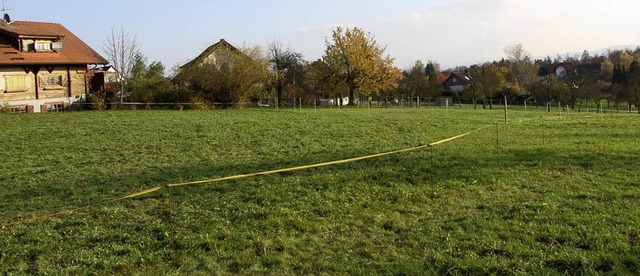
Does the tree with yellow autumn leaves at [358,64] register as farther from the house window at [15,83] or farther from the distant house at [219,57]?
the house window at [15,83]

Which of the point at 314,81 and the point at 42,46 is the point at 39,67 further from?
the point at 314,81

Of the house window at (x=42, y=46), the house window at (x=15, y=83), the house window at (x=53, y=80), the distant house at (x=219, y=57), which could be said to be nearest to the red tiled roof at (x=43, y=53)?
the house window at (x=42, y=46)

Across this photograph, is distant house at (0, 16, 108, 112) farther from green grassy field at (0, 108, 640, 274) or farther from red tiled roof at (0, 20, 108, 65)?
green grassy field at (0, 108, 640, 274)

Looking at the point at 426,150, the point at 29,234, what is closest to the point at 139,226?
the point at 29,234

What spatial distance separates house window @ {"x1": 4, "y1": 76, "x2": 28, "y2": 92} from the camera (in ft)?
122

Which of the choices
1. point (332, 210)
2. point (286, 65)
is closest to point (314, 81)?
point (286, 65)

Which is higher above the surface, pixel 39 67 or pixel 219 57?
pixel 219 57

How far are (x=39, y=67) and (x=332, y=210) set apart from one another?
131ft

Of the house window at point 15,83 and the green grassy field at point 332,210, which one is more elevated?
the house window at point 15,83

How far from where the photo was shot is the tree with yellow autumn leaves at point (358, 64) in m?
53.0

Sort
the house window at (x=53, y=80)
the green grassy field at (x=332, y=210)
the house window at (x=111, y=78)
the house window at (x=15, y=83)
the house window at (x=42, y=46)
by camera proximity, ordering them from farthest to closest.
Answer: the house window at (x=111, y=78)
the house window at (x=42, y=46)
the house window at (x=53, y=80)
the house window at (x=15, y=83)
the green grassy field at (x=332, y=210)

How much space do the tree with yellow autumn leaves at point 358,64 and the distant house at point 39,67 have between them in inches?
964

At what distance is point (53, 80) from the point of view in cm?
4081

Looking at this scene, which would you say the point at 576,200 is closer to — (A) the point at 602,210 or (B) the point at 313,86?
(A) the point at 602,210
